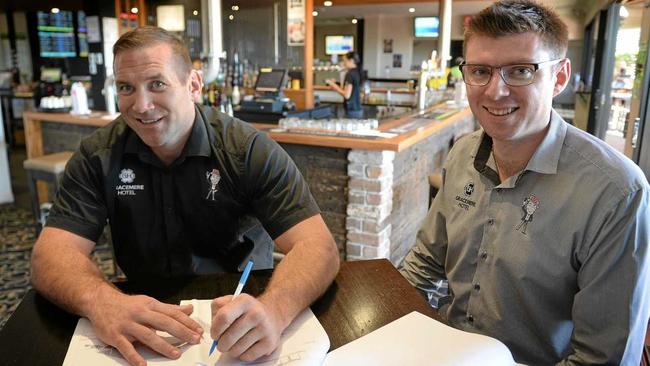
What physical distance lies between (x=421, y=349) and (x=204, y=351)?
40 centimetres

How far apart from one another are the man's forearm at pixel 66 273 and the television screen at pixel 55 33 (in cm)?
1083

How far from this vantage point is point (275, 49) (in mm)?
5926

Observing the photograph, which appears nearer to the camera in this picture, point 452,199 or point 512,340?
point 512,340

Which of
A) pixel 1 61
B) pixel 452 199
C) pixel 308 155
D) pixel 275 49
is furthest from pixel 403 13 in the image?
pixel 452 199

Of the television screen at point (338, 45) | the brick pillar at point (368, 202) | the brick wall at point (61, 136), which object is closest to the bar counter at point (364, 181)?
the brick pillar at point (368, 202)

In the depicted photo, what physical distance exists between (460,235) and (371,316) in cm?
42

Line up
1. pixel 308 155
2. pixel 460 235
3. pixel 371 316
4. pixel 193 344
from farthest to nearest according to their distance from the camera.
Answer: pixel 308 155
pixel 460 235
pixel 371 316
pixel 193 344

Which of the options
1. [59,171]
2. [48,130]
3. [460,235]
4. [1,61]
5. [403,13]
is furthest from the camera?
[403,13]

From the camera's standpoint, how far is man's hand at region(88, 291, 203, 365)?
892 mm

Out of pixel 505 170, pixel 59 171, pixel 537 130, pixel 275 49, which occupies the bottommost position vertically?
pixel 59 171

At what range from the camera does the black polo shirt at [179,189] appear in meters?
1.48

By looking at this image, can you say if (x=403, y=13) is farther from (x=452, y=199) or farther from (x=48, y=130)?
(x=452, y=199)

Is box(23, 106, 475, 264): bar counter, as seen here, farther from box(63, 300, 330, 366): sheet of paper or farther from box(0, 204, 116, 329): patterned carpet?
box(63, 300, 330, 366): sheet of paper

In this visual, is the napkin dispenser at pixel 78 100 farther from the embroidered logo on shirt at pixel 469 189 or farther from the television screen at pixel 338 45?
the television screen at pixel 338 45
